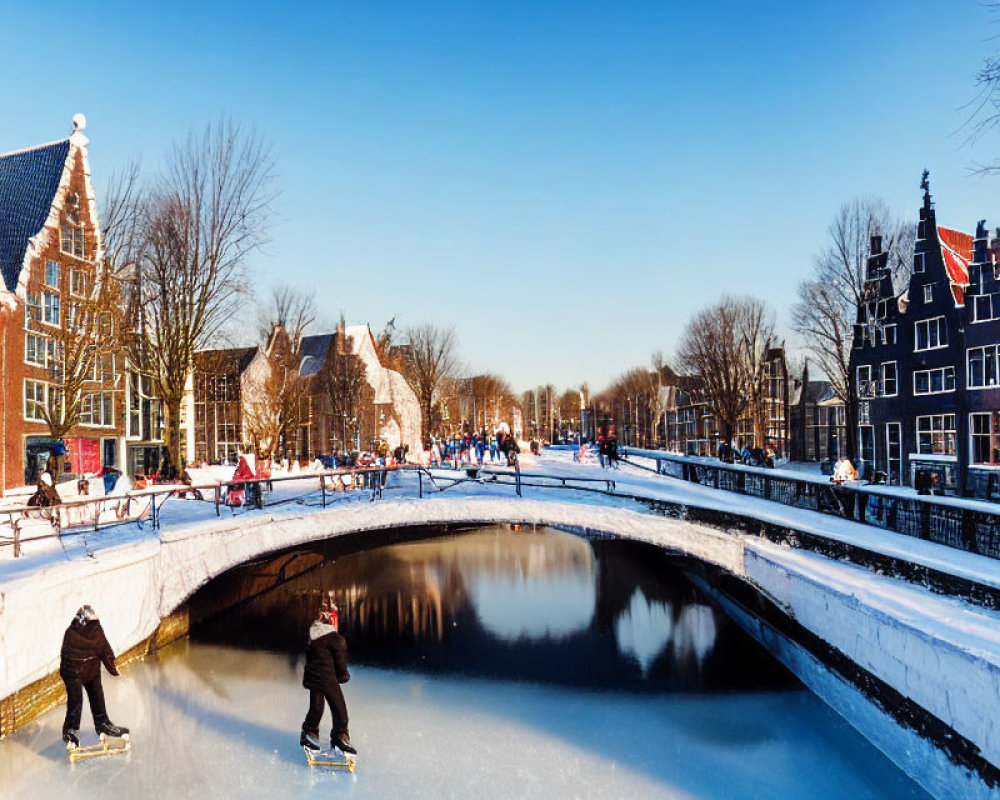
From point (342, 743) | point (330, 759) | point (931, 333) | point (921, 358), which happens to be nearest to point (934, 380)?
point (921, 358)

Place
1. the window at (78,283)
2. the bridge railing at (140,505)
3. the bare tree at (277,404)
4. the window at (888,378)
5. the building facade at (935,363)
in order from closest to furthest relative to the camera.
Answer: the bridge railing at (140,505), the window at (78,283), the building facade at (935,363), the window at (888,378), the bare tree at (277,404)

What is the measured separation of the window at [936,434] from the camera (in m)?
35.9

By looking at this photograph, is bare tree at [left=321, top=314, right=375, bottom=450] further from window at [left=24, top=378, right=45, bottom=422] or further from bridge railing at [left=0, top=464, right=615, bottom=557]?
bridge railing at [left=0, top=464, right=615, bottom=557]

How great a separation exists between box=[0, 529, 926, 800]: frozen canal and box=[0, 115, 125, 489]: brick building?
48.9 ft

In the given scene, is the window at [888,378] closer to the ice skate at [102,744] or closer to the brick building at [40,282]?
the brick building at [40,282]

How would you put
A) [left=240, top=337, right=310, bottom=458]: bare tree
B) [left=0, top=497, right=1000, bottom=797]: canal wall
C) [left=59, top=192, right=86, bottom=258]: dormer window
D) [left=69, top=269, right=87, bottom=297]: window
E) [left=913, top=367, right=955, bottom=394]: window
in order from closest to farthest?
[left=0, top=497, right=1000, bottom=797]: canal wall
[left=69, top=269, right=87, bottom=297]: window
[left=59, top=192, right=86, bottom=258]: dormer window
[left=913, top=367, right=955, bottom=394]: window
[left=240, top=337, right=310, bottom=458]: bare tree

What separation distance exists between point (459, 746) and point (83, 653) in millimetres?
5706

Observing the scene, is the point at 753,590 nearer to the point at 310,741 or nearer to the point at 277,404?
the point at 310,741

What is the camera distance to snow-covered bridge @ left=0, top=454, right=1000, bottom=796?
33.3 feet

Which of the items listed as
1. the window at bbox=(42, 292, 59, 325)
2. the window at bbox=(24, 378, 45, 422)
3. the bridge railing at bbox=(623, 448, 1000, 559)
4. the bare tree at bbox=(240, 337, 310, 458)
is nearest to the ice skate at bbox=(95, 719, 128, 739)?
the bridge railing at bbox=(623, 448, 1000, 559)

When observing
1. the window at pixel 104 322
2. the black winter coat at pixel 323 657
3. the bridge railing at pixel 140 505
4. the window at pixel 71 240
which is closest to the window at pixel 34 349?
the window at pixel 71 240

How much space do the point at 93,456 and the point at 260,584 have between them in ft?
65.0

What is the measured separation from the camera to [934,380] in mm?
37438

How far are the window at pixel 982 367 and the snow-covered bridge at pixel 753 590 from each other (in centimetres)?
1799
